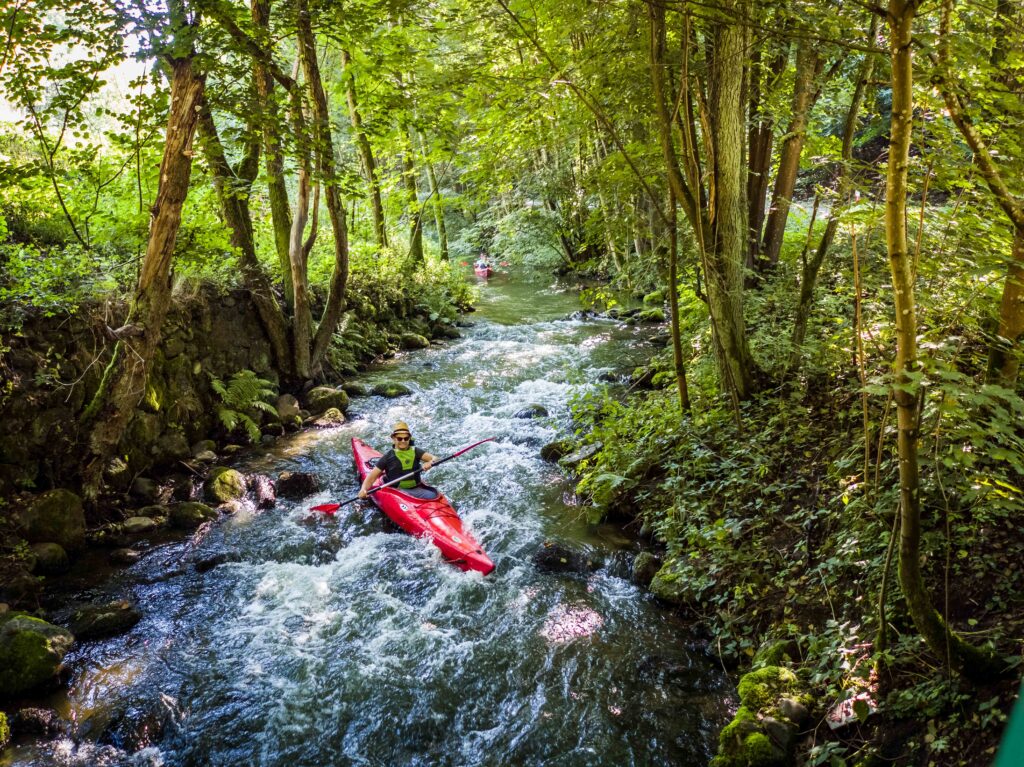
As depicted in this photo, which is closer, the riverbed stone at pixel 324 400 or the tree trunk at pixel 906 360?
the tree trunk at pixel 906 360

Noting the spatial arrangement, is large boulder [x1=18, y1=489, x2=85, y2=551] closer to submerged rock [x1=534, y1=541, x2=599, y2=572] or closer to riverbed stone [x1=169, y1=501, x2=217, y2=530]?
riverbed stone [x1=169, y1=501, x2=217, y2=530]

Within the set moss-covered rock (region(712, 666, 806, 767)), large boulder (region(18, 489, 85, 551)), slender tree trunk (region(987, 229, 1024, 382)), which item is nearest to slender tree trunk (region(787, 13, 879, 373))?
slender tree trunk (region(987, 229, 1024, 382))

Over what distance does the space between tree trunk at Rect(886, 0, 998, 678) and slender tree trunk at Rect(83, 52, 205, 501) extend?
5.85 meters

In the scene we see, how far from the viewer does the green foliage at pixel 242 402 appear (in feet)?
27.3

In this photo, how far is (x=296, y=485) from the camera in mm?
7277

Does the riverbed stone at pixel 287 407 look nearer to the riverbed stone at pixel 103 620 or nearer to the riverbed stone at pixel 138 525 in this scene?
the riverbed stone at pixel 138 525

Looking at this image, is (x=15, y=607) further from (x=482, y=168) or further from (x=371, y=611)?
(x=482, y=168)

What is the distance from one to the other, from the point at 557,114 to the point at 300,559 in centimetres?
567

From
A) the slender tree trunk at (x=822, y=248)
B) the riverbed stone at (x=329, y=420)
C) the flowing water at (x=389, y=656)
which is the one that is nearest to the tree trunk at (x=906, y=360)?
the flowing water at (x=389, y=656)

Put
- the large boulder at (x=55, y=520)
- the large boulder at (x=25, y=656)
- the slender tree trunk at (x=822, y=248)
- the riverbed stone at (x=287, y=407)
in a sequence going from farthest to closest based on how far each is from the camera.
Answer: the riverbed stone at (x=287, y=407), the large boulder at (x=55, y=520), the slender tree trunk at (x=822, y=248), the large boulder at (x=25, y=656)

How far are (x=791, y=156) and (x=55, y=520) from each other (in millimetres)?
10098

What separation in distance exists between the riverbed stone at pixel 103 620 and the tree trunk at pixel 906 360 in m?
5.62

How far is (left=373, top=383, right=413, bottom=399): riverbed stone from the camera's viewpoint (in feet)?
34.8

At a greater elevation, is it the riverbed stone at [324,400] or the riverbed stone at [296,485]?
the riverbed stone at [324,400]
